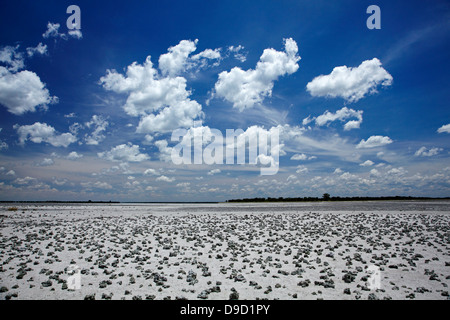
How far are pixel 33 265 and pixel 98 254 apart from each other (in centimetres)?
270

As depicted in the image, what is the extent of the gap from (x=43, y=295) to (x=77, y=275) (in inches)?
60.1

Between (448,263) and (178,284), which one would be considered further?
(448,263)

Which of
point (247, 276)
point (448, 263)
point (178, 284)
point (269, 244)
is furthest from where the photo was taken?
point (269, 244)

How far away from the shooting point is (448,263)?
11.0 m

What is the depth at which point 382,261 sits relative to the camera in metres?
11.2

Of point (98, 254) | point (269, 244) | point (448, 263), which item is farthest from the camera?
point (269, 244)

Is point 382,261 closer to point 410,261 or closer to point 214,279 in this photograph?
point 410,261
